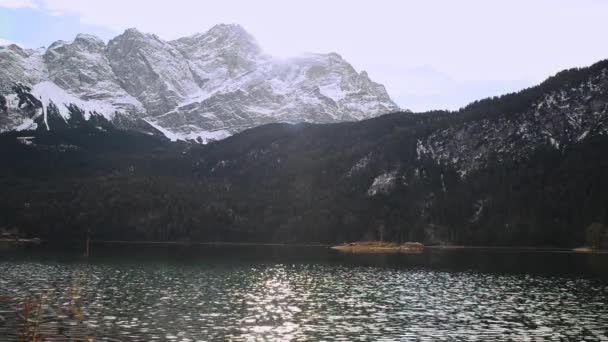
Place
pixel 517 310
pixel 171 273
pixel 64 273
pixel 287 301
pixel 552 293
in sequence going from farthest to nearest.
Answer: pixel 171 273 < pixel 64 273 < pixel 552 293 < pixel 287 301 < pixel 517 310

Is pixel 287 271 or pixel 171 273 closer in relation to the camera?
pixel 171 273

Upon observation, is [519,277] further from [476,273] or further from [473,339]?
[473,339]

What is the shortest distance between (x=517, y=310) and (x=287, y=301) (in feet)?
104

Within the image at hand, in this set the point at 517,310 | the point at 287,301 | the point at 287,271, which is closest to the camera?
the point at 517,310

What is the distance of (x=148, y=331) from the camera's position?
64.2 metres

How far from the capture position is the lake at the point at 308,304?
64.5 metres

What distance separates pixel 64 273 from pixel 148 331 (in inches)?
2822

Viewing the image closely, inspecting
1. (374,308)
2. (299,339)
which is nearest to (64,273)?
(374,308)

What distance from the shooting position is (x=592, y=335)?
63.9 metres

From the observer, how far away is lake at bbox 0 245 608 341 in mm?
64500

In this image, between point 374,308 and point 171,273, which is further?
point 171,273

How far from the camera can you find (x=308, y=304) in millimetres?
89312

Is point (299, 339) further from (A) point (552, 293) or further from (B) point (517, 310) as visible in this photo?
(A) point (552, 293)

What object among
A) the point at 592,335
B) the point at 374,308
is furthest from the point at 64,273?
the point at 592,335
